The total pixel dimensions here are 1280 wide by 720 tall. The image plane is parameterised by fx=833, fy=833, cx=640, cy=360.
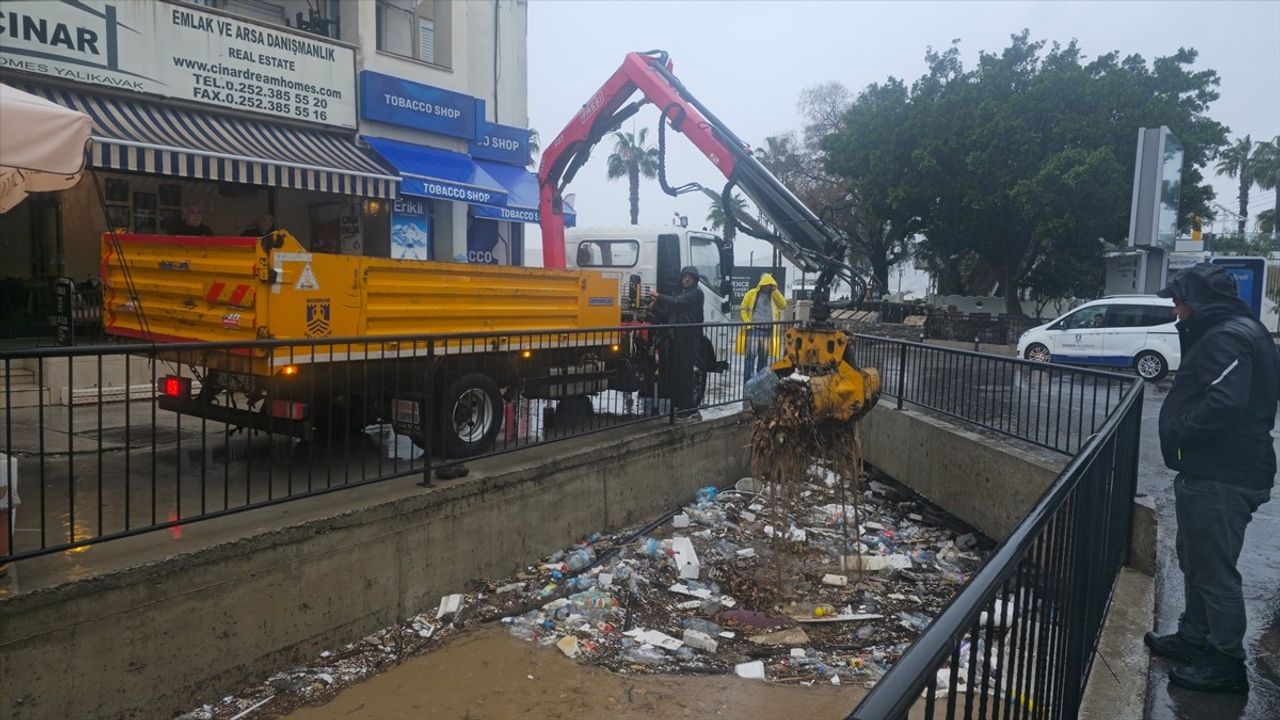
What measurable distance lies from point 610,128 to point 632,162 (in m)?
51.5

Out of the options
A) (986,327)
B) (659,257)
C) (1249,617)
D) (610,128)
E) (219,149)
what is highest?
(610,128)

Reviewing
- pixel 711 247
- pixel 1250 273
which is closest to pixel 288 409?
pixel 711 247

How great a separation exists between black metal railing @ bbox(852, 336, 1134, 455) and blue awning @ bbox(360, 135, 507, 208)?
7.74 meters

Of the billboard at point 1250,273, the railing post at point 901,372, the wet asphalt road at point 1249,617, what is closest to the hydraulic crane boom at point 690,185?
the railing post at point 901,372

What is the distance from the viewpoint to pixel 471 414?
7.07 m

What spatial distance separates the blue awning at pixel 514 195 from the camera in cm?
1506

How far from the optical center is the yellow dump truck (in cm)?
574

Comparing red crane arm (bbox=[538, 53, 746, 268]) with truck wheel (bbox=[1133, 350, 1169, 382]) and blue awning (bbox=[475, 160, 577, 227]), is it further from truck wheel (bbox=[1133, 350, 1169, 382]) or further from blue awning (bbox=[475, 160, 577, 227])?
truck wheel (bbox=[1133, 350, 1169, 382])

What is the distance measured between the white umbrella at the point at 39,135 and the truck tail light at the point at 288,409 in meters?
1.94

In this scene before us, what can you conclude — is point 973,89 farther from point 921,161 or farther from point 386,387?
point 386,387

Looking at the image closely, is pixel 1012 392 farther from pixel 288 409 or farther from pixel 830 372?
pixel 288 409

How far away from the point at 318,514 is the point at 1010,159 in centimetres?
3072

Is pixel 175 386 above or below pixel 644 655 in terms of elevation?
above

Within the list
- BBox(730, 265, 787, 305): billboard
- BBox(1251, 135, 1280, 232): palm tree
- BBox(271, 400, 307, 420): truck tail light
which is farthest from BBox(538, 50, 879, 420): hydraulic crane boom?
BBox(1251, 135, 1280, 232): palm tree
